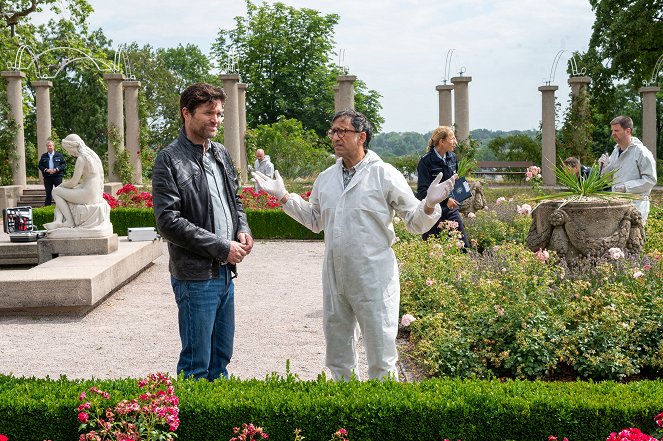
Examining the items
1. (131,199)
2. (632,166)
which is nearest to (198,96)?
(632,166)

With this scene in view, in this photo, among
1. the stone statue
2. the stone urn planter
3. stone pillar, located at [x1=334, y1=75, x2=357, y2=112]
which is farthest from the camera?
stone pillar, located at [x1=334, y1=75, x2=357, y2=112]

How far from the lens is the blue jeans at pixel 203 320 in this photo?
4.12 m

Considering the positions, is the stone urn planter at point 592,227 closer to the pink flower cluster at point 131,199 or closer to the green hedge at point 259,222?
the green hedge at point 259,222

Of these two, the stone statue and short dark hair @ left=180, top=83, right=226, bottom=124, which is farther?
the stone statue

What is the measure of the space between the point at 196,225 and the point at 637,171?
5988 millimetres

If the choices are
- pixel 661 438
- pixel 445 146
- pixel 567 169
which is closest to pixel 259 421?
pixel 661 438

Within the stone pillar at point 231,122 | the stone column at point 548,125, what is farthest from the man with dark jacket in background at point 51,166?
the stone column at point 548,125

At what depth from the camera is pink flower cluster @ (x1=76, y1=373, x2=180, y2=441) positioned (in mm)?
3391

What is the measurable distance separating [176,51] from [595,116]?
37.5 meters

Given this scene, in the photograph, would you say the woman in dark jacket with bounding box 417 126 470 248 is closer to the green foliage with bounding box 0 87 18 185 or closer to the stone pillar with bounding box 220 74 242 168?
the stone pillar with bounding box 220 74 242 168

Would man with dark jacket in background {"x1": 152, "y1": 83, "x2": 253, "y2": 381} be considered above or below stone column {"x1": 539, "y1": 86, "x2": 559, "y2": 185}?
below

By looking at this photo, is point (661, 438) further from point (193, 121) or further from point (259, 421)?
point (193, 121)

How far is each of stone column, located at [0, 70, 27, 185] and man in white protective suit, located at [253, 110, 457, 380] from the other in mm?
23423

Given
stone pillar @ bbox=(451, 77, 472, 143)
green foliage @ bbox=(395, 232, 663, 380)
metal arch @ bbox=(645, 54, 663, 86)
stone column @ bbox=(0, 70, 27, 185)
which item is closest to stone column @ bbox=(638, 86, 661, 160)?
metal arch @ bbox=(645, 54, 663, 86)
